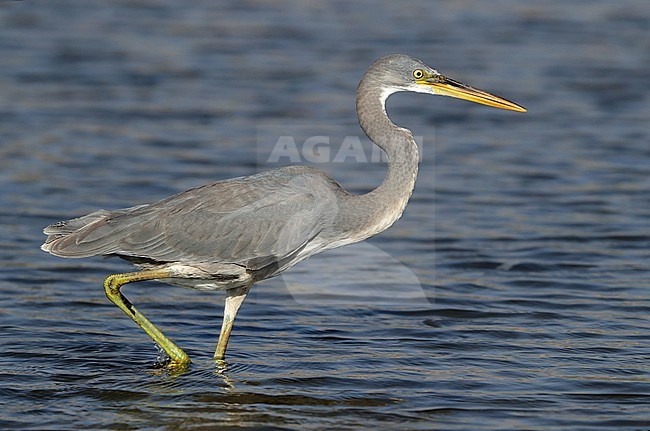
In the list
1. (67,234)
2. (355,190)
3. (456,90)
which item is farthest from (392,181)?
(355,190)

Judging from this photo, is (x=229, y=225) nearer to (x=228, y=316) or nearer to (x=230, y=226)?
(x=230, y=226)

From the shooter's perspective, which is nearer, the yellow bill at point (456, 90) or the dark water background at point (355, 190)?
the dark water background at point (355, 190)

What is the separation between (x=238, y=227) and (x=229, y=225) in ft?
0.22

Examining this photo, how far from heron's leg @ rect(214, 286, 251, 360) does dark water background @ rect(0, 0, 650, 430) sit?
0.17 metres

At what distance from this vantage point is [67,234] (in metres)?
8.77

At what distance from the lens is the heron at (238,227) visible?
8.40 metres

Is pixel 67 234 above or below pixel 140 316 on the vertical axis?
above

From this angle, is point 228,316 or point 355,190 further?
point 355,190

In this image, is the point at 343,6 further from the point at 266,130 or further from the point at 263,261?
the point at 263,261

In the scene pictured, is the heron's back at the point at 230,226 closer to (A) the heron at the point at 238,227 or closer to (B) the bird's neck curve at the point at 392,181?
(A) the heron at the point at 238,227

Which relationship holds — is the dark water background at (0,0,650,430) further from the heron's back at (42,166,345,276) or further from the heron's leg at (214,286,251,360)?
the heron's back at (42,166,345,276)

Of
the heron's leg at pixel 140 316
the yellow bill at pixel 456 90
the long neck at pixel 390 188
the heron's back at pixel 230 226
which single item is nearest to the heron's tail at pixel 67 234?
the heron's back at pixel 230 226

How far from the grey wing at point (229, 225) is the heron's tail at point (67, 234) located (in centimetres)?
1

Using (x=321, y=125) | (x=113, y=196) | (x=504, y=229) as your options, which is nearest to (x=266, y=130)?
(x=321, y=125)
